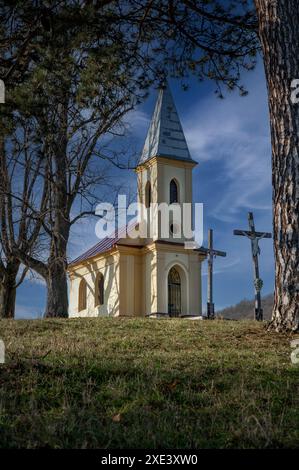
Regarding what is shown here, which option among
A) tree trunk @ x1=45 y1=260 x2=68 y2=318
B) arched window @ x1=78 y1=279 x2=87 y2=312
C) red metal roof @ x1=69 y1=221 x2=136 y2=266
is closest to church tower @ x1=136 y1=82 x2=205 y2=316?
red metal roof @ x1=69 y1=221 x2=136 y2=266

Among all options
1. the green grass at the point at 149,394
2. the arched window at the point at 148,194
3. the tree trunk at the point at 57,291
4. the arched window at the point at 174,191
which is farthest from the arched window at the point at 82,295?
the green grass at the point at 149,394

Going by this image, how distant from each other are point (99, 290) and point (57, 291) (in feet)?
37.7

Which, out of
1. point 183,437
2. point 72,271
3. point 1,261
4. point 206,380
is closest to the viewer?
point 183,437

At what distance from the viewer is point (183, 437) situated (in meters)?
4.13

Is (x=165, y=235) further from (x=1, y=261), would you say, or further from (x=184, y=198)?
(x=1, y=261)

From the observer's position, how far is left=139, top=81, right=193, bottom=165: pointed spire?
2858 centimetres

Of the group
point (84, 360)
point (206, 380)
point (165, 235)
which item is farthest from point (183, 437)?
point (165, 235)

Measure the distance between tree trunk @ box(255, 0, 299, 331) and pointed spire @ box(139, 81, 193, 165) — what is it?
19.3m

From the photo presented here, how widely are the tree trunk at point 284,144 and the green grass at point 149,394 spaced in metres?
0.63

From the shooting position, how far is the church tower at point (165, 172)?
27.8 meters

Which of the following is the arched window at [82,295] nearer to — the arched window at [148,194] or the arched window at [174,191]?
the arched window at [148,194]
